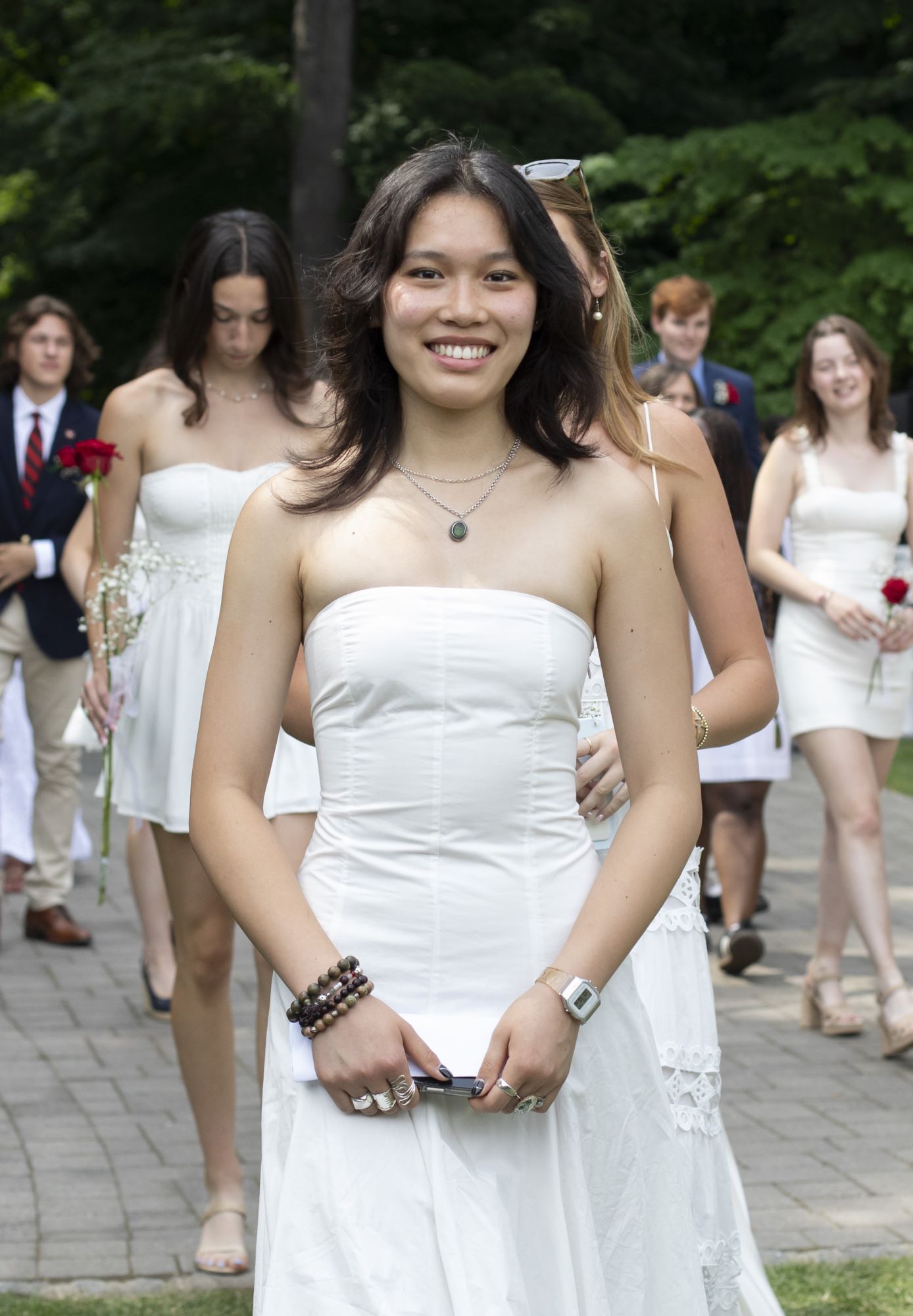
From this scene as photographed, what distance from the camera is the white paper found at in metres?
2.44

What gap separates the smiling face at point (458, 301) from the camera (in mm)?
2572

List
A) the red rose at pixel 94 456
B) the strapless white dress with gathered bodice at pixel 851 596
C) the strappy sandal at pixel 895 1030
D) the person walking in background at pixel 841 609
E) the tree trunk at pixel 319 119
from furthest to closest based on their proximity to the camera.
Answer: the tree trunk at pixel 319 119 → the strapless white dress with gathered bodice at pixel 851 596 → the person walking in background at pixel 841 609 → the strappy sandal at pixel 895 1030 → the red rose at pixel 94 456

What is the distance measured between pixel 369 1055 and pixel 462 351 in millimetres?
948

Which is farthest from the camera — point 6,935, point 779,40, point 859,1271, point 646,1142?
point 779,40

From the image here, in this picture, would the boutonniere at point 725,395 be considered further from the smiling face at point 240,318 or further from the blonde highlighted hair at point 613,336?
the blonde highlighted hair at point 613,336

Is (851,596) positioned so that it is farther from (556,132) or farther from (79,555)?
(556,132)

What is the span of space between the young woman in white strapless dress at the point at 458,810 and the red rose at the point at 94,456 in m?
2.18

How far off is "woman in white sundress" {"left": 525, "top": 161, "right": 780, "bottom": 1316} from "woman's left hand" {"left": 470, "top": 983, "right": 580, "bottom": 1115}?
898 millimetres

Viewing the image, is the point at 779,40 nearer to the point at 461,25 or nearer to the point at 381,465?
the point at 461,25

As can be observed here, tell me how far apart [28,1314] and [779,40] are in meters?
20.5

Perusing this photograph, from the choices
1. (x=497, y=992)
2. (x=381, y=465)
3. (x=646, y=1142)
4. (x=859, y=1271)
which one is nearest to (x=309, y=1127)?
(x=497, y=992)

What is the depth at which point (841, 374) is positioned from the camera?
7.11 metres

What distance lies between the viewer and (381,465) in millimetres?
2691

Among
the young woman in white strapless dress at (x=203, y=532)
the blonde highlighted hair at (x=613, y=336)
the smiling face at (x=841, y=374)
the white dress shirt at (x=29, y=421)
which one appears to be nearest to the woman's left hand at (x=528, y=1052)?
the blonde highlighted hair at (x=613, y=336)
